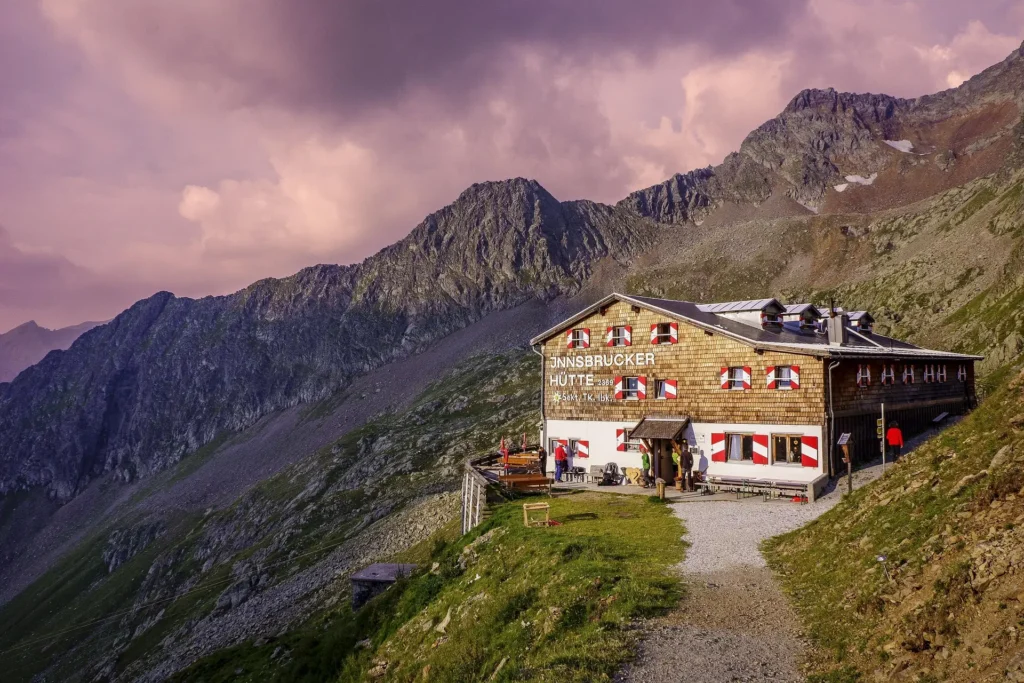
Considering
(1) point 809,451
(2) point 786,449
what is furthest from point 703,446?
(1) point 809,451

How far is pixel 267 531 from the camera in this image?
81250mm

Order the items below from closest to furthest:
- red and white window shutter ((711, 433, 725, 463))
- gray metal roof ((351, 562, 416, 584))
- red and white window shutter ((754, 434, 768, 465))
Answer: gray metal roof ((351, 562, 416, 584))
red and white window shutter ((754, 434, 768, 465))
red and white window shutter ((711, 433, 725, 463))

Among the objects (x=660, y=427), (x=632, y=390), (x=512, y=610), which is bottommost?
(x=512, y=610)

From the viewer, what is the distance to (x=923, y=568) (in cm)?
1184

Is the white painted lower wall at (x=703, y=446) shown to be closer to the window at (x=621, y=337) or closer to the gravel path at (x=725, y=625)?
the window at (x=621, y=337)

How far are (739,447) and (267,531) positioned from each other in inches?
2707

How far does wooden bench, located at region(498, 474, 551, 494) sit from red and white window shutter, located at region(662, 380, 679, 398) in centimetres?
853

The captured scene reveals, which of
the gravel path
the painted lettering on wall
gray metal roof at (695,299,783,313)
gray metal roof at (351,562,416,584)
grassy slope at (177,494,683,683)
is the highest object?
gray metal roof at (695,299,783,313)

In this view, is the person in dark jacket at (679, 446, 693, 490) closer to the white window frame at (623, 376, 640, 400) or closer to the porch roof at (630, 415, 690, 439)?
the porch roof at (630, 415, 690, 439)

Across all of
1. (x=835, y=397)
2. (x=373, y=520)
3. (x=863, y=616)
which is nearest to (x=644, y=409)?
(x=835, y=397)

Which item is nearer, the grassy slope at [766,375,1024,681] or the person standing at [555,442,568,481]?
the grassy slope at [766,375,1024,681]

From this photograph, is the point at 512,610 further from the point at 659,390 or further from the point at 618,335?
the point at 618,335

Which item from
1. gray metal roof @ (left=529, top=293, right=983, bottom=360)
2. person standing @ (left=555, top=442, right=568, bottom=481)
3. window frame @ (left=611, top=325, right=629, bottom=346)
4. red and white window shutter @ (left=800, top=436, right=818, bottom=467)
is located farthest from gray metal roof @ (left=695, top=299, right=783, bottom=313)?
person standing @ (left=555, top=442, right=568, bottom=481)

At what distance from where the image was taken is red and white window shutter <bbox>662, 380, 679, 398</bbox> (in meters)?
35.2
